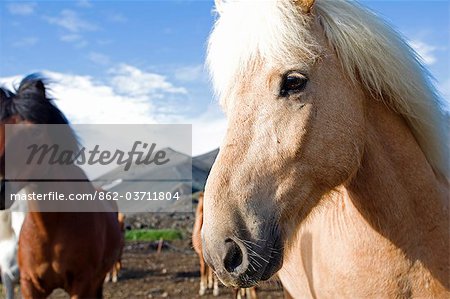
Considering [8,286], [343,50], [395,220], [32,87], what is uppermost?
[343,50]

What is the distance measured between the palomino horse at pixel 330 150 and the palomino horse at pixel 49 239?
11.6 ft

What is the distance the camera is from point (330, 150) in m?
1.91

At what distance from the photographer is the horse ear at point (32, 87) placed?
5.32 meters

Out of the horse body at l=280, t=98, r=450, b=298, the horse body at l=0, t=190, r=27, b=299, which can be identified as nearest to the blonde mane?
the horse body at l=280, t=98, r=450, b=298

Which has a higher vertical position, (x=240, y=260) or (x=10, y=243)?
(x=240, y=260)

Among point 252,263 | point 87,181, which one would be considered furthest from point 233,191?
point 87,181

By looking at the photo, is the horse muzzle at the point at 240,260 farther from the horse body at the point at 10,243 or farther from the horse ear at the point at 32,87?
the horse body at the point at 10,243

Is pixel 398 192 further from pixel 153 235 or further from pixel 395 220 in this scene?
pixel 153 235

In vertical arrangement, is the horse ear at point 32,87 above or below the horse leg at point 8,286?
above

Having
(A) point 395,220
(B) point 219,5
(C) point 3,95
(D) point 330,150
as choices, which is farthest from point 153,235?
(D) point 330,150

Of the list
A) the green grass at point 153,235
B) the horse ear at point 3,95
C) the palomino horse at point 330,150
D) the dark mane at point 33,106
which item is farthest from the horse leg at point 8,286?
the green grass at point 153,235

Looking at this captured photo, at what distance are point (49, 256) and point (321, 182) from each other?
13.1 ft

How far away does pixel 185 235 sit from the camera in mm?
23469

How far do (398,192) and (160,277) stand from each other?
11163 millimetres
